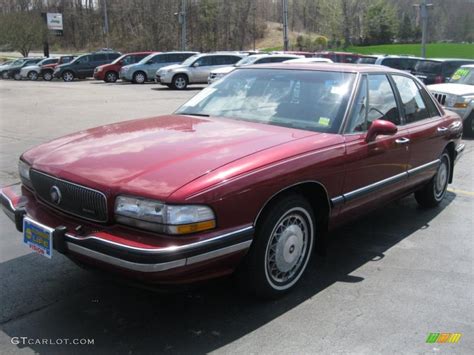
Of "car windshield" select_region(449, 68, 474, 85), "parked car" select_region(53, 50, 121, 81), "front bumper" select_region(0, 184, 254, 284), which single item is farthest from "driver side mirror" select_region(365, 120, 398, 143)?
"parked car" select_region(53, 50, 121, 81)

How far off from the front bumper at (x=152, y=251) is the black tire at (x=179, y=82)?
21299mm

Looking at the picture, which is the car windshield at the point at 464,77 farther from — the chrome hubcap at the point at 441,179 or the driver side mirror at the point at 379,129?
the driver side mirror at the point at 379,129

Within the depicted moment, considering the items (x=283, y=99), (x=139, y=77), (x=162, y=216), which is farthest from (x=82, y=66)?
(x=162, y=216)

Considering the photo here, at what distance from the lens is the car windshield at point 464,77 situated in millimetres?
11757

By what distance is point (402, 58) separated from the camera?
17078 mm

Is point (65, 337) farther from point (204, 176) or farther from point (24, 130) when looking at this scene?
point (24, 130)

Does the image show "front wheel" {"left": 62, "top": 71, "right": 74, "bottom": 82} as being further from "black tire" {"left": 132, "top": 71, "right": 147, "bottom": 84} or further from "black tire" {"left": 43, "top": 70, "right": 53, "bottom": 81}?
"black tire" {"left": 132, "top": 71, "right": 147, "bottom": 84}

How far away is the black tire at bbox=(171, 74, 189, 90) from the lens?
78.2 ft

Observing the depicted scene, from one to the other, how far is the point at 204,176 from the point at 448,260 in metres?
2.57

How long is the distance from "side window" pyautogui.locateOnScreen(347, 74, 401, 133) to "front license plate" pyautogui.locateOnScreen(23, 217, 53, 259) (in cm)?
235

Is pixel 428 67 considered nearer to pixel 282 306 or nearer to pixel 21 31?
pixel 282 306

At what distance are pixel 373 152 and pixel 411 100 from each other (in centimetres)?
125

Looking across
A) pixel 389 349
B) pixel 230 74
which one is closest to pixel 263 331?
pixel 389 349

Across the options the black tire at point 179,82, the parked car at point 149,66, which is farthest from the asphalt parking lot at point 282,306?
the parked car at point 149,66
